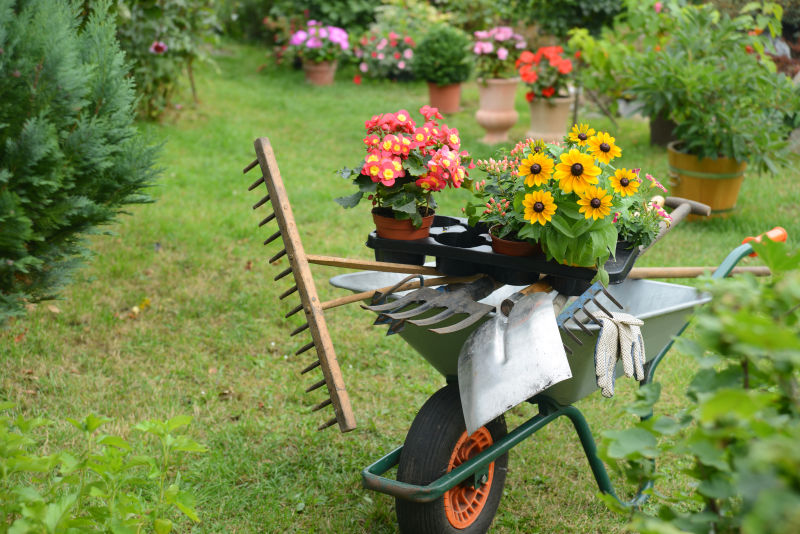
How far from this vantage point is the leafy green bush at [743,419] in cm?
72

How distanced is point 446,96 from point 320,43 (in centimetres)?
201

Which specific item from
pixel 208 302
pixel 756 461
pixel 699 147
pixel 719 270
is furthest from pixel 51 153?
pixel 699 147

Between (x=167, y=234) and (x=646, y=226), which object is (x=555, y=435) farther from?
(x=167, y=234)

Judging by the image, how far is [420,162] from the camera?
1.90 meters

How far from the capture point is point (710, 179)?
4.74 meters

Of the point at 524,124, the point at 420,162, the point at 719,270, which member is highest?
the point at 420,162

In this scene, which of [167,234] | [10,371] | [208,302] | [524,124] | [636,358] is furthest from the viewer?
[524,124]

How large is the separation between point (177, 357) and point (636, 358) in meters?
1.98

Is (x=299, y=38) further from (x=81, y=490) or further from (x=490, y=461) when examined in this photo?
(x=81, y=490)

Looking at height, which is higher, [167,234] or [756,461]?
[756,461]

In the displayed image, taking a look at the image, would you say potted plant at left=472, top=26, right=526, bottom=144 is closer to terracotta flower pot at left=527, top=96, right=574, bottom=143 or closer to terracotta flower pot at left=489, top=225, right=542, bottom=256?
terracotta flower pot at left=527, top=96, right=574, bottom=143

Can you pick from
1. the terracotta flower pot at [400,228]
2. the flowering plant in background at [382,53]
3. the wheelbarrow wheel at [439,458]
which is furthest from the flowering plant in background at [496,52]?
the wheelbarrow wheel at [439,458]

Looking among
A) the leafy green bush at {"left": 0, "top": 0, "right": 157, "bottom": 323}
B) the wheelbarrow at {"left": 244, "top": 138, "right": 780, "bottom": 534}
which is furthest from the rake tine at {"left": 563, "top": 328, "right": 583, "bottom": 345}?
the leafy green bush at {"left": 0, "top": 0, "right": 157, "bottom": 323}

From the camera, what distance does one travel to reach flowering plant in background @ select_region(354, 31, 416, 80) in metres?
8.86
